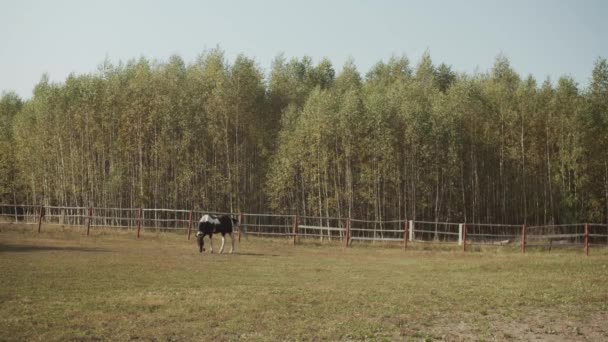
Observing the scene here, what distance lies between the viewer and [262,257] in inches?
800

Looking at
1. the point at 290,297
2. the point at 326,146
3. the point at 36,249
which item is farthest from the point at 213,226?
the point at 326,146

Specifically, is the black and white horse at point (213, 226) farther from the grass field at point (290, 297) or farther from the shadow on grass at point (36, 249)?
the shadow on grass at point (36, 249)

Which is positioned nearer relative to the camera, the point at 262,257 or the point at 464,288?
the point at 464,288

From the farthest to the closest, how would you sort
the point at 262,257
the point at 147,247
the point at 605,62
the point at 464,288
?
Result: the point at 605,62, the point at 147,247, the point at 262,257, the point at 464,288

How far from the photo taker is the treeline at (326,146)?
3434cm

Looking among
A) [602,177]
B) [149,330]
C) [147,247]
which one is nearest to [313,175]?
[147,247]

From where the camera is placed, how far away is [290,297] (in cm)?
1136

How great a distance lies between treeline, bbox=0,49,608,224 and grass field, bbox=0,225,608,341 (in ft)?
47.0

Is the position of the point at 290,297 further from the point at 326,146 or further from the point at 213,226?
the point at 326,146

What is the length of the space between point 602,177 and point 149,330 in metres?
35.2

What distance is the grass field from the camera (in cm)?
854

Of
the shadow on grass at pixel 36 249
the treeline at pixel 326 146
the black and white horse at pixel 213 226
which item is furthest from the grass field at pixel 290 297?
the treeline at pixel 326 146

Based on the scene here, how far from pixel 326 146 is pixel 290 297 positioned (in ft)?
76.4

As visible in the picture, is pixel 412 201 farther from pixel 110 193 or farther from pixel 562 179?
pixel 110 193
